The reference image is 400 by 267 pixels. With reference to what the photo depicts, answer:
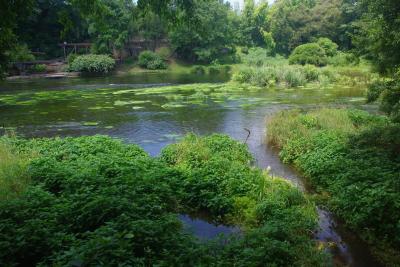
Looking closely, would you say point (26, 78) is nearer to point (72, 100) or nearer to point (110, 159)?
point (72, 100)

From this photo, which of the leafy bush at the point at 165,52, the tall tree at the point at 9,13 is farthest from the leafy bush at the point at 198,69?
the tall tree at the point at 9,13

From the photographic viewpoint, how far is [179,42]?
178 ft

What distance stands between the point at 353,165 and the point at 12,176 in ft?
28.1

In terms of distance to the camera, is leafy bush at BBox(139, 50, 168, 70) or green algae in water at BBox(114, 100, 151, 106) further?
leafy bush at BBox(139, 50, 168, 70)

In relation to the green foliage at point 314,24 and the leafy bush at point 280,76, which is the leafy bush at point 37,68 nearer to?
the leafy bush at point 280,76

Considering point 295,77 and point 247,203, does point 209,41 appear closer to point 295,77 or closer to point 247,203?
point 295,77

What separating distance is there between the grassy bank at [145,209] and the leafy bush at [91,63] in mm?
34011

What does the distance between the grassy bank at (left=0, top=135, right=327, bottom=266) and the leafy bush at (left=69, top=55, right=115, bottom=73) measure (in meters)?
34.0

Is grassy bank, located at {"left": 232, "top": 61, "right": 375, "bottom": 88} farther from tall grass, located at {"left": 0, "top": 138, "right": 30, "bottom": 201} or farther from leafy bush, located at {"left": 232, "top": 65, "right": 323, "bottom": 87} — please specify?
tall grass, located at {"left": 0, "top": 138, "right": 30, "bottom": 201}

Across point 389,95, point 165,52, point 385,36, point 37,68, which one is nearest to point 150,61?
point 165,52

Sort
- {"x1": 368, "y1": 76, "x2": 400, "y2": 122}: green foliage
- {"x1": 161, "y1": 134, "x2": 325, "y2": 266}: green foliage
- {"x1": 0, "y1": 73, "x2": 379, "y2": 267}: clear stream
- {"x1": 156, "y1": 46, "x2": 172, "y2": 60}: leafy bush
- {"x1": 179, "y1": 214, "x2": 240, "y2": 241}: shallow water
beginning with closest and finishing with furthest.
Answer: {"x1": 161, "y1": 134, "x2": 325, "y2": 266}: green foliage → {"x1": 179, "y1": 214, "x2": 240, "y2": 241}: shallow water → {"x1": 0, "y1": 73, "x2": 379, "y2": 267}: clear stream → {"x1": 368, "y1": 76, "x2": 400, "y2": 122}: green foliage → {"x1": 156, "y1": 46, "x2": 172, "y2": 60}: leafy bush

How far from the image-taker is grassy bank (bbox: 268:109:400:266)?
310 inches

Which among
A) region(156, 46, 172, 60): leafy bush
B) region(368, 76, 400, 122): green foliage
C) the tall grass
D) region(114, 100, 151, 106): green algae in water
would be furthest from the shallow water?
region(156, 46, 172, 60): leafy bush

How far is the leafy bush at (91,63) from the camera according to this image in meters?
45.5
